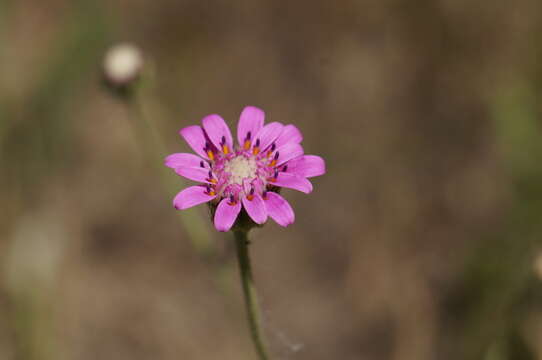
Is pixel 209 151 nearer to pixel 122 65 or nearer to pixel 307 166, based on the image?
pixel 307 166

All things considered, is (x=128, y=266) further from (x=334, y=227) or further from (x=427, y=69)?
(x=427, y=69)

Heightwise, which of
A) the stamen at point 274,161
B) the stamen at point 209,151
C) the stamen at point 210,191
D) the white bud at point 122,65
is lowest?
the stamen at point 210,191

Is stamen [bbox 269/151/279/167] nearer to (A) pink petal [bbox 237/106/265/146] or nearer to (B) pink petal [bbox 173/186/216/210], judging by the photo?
(A) pink petal [bbox 237/106/265/146]

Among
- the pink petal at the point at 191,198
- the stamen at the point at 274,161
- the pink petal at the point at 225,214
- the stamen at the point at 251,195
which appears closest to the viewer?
the pink petal at the point at 225,214

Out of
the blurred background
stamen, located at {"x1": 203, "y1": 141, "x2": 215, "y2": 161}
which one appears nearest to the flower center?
stamen, located at {"x1": 203, "y1": 141, "x2": 215, "y2": 161}

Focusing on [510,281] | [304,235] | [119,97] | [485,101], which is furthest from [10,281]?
[485,101]

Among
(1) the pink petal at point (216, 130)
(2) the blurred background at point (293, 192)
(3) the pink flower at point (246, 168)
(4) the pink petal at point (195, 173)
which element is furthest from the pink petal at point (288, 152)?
(2) the blurred background at point (293, 192)

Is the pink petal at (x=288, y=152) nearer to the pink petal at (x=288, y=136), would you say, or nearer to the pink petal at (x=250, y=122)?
the pink petal at (x=288, y=136)

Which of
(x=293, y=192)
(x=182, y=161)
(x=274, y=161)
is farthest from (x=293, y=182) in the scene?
(x=293, y=192)
